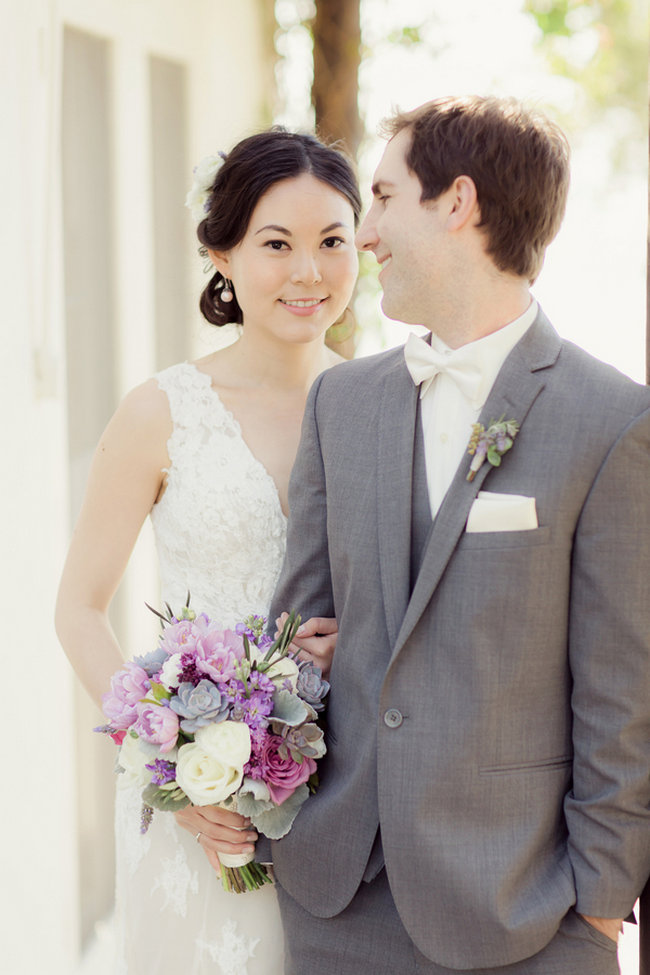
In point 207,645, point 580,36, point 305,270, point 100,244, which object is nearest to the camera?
point 207,645

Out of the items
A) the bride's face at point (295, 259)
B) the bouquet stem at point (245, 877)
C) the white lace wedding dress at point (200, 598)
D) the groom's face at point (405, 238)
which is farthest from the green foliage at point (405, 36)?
the bouquet stem at point (245, 877)

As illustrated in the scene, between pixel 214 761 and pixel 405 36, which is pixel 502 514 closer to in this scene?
pixel 214 761

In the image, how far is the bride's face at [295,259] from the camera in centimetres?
222

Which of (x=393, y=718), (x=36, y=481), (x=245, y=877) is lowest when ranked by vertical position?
(x=245, y=877)

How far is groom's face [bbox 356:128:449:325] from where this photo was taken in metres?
1.67

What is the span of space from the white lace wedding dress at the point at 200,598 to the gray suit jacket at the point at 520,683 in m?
0.43

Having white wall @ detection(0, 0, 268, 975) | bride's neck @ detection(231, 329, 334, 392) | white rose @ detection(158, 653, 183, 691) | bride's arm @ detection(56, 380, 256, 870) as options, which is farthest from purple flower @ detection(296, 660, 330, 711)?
white wall @ detection(0, 0, 268, 975)

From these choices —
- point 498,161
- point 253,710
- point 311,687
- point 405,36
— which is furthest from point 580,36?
point 253,710

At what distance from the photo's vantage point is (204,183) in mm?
2393

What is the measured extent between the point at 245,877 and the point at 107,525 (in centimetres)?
83

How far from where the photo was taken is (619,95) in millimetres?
8625

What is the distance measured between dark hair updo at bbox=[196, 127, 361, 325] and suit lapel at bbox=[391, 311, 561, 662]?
33.7 inches

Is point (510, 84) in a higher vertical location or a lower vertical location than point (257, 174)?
higher

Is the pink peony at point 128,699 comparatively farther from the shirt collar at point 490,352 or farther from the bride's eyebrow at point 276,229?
the bride's eyebrow at point 276,229
